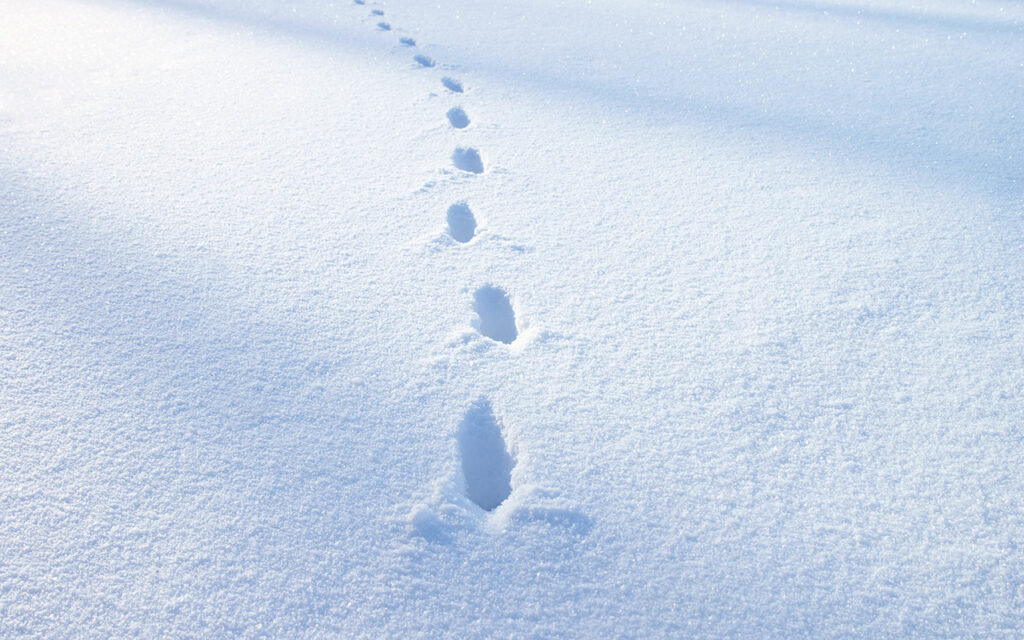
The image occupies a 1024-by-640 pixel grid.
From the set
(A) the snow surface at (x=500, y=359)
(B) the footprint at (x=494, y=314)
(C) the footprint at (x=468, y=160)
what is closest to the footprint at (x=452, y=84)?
(A) the snow surface at (x=500, y=359)

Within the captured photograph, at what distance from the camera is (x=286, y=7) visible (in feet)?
9.93

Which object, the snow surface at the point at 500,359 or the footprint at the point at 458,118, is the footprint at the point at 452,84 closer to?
the snow surface at the point at 500,359

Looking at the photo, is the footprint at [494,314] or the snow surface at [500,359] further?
the footprint at [494,314]

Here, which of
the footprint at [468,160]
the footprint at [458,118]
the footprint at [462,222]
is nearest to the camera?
the footprint at [462,222]

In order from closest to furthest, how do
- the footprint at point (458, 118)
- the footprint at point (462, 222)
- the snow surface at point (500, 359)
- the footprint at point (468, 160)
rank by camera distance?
the snow surface at point (500, 359) < the footprint at point (462, 222) < the footprint at point (468, 160) < the footprint at point (458, 118)

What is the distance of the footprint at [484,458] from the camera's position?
1.01 metres

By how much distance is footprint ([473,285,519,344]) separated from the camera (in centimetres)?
131

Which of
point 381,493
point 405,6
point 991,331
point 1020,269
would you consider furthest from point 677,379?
point 405,6

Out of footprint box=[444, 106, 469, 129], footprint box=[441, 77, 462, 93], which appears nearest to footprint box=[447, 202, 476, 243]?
footprint box=[444, 106, 469, 129]

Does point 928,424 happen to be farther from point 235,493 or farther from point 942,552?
point 235,493

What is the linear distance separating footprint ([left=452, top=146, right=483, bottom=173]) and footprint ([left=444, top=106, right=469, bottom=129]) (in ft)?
0.69

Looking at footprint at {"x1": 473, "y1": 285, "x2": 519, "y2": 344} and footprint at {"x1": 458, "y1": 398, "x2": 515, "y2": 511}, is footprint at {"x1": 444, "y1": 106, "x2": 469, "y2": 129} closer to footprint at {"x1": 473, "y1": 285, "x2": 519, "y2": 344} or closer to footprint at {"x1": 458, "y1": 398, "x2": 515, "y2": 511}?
footprint at {"x1": 473, "y1": 285, "x2": 519, "y2": 344}

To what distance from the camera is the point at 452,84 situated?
7.73ft

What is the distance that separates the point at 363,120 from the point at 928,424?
5.93 feet
